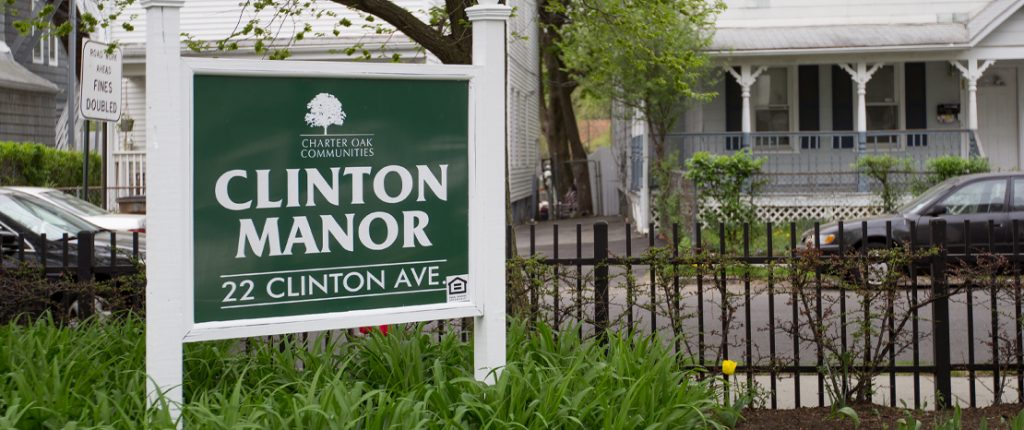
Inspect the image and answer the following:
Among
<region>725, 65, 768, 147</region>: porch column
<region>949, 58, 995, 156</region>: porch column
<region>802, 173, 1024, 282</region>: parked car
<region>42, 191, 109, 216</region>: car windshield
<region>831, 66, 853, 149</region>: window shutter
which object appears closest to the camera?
<region>42, 191, 109, 216</region>: car windshield

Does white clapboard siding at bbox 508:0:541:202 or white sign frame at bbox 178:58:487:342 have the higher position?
white clapboard siding at bbox 508:0:541:202

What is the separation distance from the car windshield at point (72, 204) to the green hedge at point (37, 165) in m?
6.62

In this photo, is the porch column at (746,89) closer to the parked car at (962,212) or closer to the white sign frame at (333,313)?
the parked car at (962,212)

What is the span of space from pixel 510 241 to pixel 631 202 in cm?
2093

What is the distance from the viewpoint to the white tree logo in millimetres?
5004

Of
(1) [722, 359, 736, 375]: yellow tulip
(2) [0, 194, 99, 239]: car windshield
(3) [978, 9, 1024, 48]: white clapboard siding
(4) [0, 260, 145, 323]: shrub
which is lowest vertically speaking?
(1) [722, 359, 736, 375]: yellow tulip

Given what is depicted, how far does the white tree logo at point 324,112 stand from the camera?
16.4 ft

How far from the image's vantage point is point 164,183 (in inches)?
183

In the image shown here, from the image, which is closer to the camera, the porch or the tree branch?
the tree branch

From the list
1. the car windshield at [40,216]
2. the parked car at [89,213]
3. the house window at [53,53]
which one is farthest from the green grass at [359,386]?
the house window at [53,53]

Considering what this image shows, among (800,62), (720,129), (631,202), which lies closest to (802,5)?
(800,62)

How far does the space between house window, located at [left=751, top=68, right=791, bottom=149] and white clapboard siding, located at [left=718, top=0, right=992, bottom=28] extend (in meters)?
1.30

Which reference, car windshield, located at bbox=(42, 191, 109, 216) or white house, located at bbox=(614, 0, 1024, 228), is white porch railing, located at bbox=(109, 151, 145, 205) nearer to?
car windshield, located at bbox=(42, 191, 109, 216)

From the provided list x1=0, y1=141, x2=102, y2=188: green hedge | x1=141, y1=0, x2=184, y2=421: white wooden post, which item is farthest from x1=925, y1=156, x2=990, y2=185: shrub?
x1=141, y1=0, x2=184, y2=421: white wooden post
